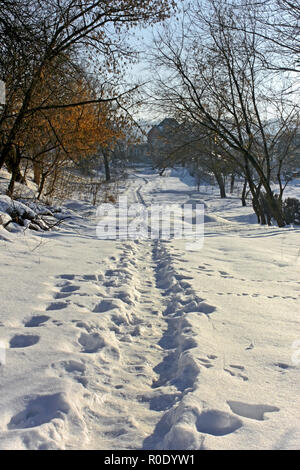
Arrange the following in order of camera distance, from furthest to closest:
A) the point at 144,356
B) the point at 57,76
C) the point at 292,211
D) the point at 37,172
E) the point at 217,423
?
the point at 292,211, the point at 37,172, the point at 57,76, the point at 144,356, the point at 217,423

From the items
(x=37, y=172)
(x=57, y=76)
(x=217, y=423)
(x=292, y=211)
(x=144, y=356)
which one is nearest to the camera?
(x=217, y=423)

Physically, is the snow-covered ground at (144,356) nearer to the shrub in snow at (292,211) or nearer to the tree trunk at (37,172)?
the tree trunk at (37,172)

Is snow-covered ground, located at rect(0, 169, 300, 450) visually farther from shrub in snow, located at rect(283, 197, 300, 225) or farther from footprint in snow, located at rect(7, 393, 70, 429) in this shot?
shrub in snow, located at rect(283, 197, 300, 225)

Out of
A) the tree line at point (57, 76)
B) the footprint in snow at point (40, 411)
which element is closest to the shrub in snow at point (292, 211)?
the tree line at point (57, 76)

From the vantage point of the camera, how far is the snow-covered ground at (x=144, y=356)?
1.91 m

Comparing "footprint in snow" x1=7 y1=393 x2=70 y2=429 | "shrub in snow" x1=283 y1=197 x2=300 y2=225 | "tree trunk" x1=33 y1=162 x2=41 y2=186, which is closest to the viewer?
"footprint in snow" x1=7 y1=393 x2=70 y2=429

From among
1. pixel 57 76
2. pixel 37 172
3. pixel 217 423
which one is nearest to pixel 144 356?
pixel 217 423

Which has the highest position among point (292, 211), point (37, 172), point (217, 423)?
point (37, 172)

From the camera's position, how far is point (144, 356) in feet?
9.32

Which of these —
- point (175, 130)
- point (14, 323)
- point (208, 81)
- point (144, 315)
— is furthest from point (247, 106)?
point (14, 323)

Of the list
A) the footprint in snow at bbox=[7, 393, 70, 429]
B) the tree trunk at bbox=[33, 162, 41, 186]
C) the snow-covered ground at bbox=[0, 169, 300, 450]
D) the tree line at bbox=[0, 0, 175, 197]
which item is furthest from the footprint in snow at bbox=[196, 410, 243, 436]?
the tree trunk at bbox=[33, 162, 41, 186]

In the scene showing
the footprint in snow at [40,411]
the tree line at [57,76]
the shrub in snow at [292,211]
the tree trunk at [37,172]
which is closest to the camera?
the footprint in snow at [40,411]

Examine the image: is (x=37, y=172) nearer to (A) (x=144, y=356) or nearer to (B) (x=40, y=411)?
(A) (x=144, y=356)

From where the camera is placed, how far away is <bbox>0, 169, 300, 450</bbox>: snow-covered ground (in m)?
1.91
